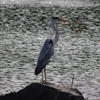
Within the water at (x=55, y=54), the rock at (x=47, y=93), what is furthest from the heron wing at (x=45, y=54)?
the water at (x=55, y=54)

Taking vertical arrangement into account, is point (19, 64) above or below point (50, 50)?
below

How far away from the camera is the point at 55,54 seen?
81.3 feet

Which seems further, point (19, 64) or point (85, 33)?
point (85, 33)

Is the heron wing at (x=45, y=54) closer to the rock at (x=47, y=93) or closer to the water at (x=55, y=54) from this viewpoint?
the rock at (x=47, y=93)

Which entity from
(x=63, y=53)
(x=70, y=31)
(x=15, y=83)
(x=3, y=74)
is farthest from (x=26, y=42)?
(x=15, y=83)

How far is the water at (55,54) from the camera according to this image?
18.1m

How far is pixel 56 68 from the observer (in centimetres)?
2100

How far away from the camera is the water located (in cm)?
1811

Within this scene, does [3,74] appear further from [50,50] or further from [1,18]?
[1,18]

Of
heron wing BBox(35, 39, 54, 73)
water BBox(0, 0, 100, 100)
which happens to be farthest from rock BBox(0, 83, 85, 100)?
water BBox(0, 0, 100, 100)

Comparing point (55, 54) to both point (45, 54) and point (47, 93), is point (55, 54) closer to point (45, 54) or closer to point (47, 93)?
point (45, 54)

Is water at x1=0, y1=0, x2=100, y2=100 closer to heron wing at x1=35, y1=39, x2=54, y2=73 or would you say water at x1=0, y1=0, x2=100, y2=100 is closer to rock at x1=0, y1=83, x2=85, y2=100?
heron wing at x1=35, y1=39, x2=54, y2=73

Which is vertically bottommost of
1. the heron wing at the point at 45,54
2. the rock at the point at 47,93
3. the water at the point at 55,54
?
the water at the point at 55,54

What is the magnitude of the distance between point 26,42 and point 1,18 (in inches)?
647
